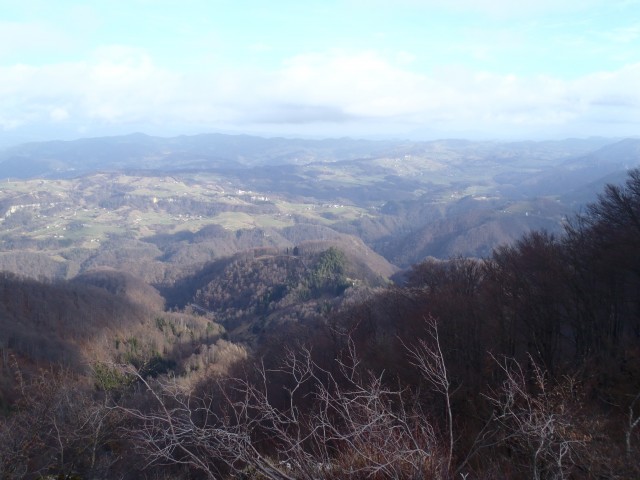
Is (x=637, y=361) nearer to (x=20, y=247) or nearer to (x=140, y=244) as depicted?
(x=140, y=244)

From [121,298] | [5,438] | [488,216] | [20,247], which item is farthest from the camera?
[20,247]

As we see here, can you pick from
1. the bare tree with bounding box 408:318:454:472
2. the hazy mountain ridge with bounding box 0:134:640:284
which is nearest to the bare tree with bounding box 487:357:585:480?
the bare tree with bounding box 408:318:454:472

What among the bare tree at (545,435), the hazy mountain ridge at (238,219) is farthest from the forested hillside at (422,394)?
the hazy mountain ridge at (238,219)

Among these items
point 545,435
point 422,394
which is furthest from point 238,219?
point 545,435

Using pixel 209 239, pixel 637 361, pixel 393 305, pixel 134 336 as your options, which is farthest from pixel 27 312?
pixel 209 239

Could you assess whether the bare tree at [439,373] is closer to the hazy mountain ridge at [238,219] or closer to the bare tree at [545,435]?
the bare tree at [545,435]

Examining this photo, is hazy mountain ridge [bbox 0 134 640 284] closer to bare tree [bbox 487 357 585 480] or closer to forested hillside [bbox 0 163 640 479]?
forested hillside [bbox 0 163 640 479]

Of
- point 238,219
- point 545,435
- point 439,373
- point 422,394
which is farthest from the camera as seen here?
point 238,219

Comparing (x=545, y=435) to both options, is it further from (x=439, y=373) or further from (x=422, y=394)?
(x=422, y=394)
